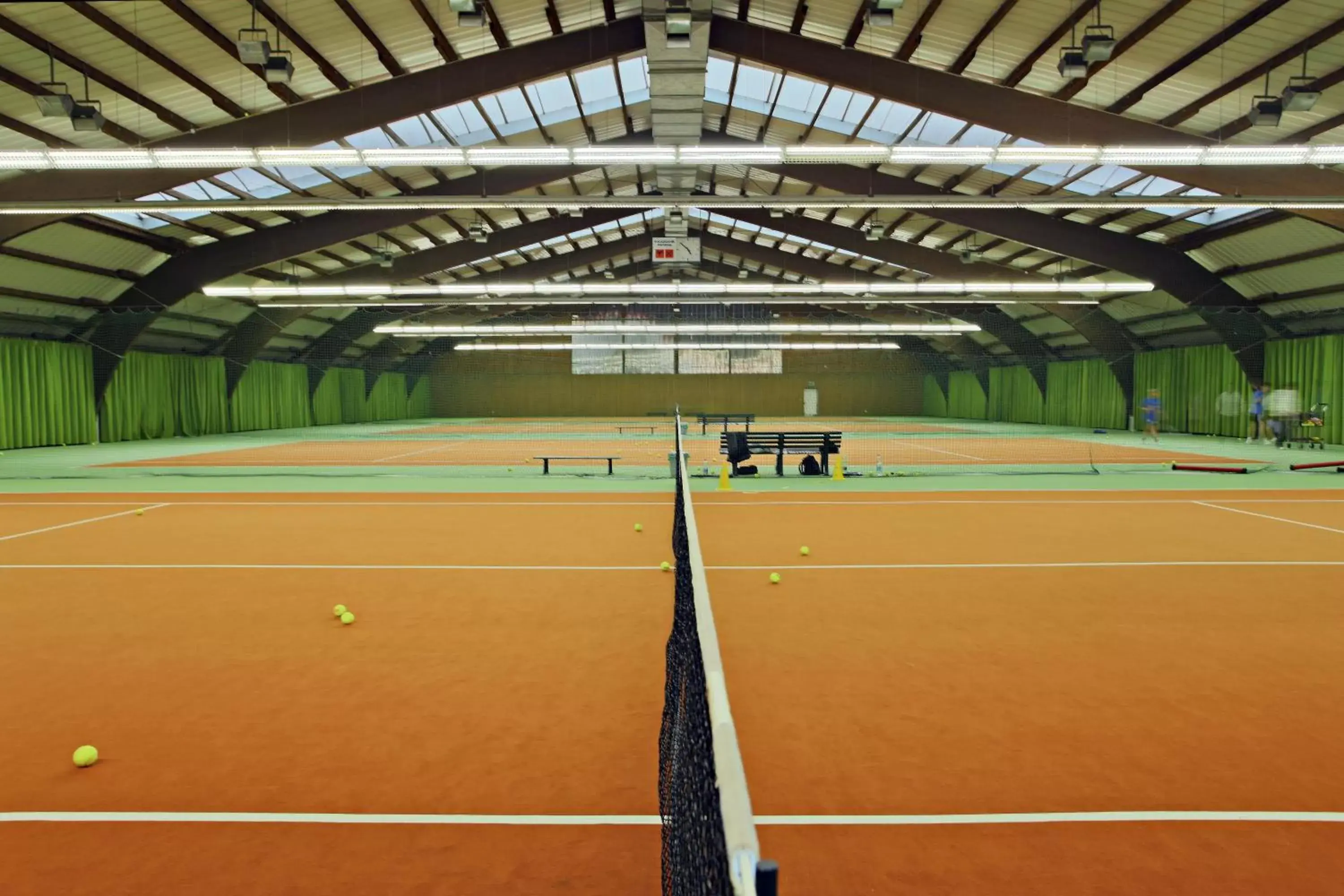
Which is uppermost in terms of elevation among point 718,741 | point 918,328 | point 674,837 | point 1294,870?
point 918,328

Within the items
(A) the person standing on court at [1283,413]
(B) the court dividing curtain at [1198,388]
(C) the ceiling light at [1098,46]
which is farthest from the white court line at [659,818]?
(B) the court dividing curtain at [1198,388]

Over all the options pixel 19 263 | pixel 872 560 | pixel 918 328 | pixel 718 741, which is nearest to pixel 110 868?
pixel 718 741

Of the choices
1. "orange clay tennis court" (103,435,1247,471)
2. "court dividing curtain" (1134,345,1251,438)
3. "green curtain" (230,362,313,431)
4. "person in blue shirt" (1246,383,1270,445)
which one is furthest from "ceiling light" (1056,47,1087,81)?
"green curtain" (230,362,313,431)

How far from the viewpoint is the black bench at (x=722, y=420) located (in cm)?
2719

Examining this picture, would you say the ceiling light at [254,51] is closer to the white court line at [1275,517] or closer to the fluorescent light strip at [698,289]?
the fluorescent light strip at [698,289]

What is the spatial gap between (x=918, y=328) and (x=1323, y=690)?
31.1 meters

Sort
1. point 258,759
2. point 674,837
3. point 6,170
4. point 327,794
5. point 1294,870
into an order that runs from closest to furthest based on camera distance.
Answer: point 674,837
point 1294,870
point 327,794
point 258,759
point 6,170

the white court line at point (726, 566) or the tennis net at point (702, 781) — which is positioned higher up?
the tennis net at point (702, 781)

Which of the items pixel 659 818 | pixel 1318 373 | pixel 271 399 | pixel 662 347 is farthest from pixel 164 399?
pixel 1318 373

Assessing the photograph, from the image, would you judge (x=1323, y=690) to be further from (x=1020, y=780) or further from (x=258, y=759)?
(x=258, y=759)

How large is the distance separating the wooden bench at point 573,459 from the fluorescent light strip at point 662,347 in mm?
15707

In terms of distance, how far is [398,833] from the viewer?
2.80 m

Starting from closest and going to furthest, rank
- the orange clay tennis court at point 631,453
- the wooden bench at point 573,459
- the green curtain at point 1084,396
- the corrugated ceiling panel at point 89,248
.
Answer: the wooden bench at point 573,459 < the orange clay tennis court at point 631,453 < the corrugated ceiling panel at point 89,248 < the green curtain at point 1084,396

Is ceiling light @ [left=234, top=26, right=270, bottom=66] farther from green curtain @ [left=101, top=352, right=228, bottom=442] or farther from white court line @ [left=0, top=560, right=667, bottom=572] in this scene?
green curtain @ [left=101, top=352, right=228, bottom=442]
